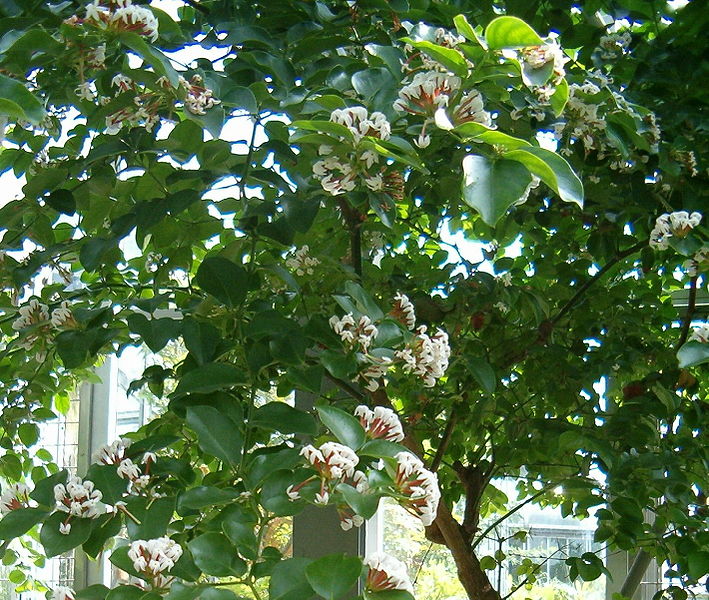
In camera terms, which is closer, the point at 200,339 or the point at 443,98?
the point at 443,98

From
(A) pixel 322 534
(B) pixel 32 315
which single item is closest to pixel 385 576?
(B) pixel 32 315

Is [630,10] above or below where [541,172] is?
above

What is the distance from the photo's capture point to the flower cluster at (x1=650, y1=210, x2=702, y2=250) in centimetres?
104

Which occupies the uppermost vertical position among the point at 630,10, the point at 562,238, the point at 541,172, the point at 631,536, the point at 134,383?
the point at 630,10

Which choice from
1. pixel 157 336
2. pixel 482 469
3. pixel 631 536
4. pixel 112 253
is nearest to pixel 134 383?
pixel 112 253

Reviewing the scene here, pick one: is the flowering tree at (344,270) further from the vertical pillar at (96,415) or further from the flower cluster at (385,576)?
the vertical pillar at (96,415)

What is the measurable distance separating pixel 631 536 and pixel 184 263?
649 millimetres

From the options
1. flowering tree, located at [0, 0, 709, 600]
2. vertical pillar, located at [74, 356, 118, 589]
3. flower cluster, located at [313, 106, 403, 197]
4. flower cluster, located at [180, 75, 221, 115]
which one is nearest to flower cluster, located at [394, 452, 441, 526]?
flowering tree, located at [0, 0, 709, 600]

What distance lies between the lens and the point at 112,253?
3.75 feet

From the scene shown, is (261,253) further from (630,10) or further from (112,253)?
(630,10)

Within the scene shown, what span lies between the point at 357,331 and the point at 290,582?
261 millimetres

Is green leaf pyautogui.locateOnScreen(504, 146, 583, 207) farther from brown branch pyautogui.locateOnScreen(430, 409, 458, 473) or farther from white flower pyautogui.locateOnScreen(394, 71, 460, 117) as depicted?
brown branch pyautogui.locateOnScreen(430, 409, 458, 473)

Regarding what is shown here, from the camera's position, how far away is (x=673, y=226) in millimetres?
1052

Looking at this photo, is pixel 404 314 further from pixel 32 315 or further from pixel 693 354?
pixel 32 315
